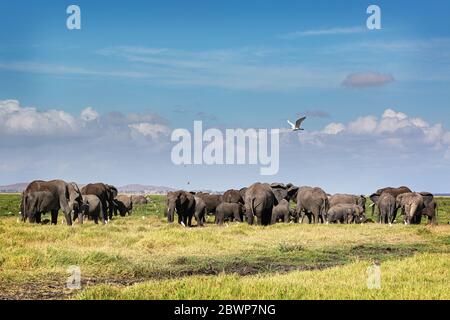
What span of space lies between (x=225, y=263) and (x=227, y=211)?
19516 mm

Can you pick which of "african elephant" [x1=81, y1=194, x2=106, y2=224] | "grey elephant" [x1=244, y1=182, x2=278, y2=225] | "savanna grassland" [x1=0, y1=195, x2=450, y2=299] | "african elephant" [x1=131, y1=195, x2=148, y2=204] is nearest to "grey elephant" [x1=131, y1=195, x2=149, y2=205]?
"african elephant" [x1=131, y1=195, x2=148, y2=204]

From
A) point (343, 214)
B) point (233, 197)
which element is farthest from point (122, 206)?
point (343, 214)

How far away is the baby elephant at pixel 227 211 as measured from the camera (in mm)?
37812

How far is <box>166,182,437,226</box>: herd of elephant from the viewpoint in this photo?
116 feet

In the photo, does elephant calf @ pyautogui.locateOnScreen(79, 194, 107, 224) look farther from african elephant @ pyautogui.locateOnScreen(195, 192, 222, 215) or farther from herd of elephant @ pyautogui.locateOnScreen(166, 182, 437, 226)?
african elephant @ pyautogui.locateOnScreen(195, 192, 222, 215)

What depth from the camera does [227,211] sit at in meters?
38.2

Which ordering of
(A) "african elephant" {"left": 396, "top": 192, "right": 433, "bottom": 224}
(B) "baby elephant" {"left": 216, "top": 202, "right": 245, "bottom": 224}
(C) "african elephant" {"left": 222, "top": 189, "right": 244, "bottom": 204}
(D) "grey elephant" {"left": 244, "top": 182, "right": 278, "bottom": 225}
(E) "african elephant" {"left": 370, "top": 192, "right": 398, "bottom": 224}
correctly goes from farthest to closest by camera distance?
(C) "african elephant" {"left": 222, "top": 189, "right": 244, "bottom": 204} < (E) "african elephant" {"left": 370, "top": 192, "right": 398, "bottom": 224} < (A) "african elephant" {"left": 396, "top": 192, "right": 433, "bottom": 224} < (B) "baby elephant" {"left": 216, "top": 202, "right": 245, "bottom": 224} < (D) "grey elephant" {"left": 244, "top": 182, "right": 278, "bottom": 225}

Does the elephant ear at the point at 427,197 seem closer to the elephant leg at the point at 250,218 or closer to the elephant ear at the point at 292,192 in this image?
the elephant ear at the point at 292,192

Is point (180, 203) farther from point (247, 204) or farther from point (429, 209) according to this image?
point (429, 209)

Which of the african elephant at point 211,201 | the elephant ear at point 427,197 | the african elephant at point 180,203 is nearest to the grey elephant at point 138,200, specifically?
the african elephant at point 211,201
